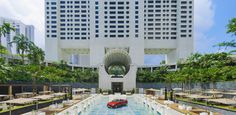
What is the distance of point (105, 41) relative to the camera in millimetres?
78875

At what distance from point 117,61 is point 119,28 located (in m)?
11.9

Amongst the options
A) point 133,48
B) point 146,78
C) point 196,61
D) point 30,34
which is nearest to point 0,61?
point 196,61

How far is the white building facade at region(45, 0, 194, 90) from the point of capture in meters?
78.2

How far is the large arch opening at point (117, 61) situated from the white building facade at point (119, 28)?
463 cm

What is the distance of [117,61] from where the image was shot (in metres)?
73.7

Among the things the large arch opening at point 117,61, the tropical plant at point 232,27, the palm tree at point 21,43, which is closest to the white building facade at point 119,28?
the large arch opening at point 117,61

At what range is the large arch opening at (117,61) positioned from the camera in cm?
6431

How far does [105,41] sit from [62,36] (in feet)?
44.8

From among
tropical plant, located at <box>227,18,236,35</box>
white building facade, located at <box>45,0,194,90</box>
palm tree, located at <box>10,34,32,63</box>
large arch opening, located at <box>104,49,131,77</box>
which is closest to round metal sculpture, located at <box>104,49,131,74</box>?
large arch opening, located at <box>104,49,131,77</box>

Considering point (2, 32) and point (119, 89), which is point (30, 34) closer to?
point (119, 89)

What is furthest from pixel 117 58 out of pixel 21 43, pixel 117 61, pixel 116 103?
pixel 116 103

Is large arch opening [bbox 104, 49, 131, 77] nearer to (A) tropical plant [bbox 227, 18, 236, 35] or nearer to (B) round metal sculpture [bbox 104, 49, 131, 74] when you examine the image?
(B) round metal sculpture [bbox 104, 49, 131, 74]

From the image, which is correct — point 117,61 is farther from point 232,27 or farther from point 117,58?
point 232,27

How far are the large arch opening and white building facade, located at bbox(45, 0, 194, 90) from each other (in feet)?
15.2
